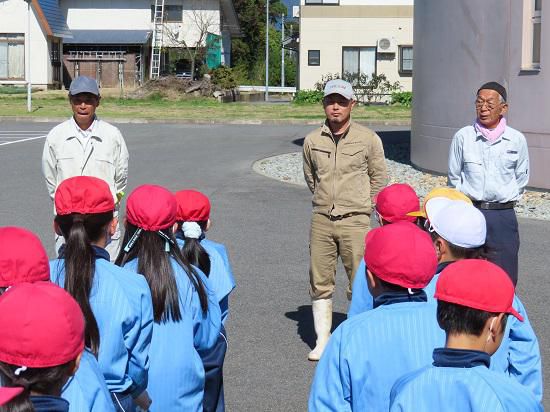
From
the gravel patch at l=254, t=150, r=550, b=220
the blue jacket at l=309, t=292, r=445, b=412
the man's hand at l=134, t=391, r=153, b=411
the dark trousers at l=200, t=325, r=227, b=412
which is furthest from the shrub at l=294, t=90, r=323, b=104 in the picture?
the blue jacket at l=309, t=292, r=445, b=412

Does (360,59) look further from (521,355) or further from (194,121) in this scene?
(521,355)

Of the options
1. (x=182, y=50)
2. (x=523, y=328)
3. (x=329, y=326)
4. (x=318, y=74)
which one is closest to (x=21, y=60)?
(x=182, y=50)

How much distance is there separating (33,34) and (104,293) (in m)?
50.8

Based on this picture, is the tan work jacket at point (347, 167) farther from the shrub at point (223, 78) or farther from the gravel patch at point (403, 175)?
the shrub at point (223, 78)

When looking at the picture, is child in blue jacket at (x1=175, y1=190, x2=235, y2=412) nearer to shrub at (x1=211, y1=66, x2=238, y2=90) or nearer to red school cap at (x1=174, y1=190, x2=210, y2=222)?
red school cap at (x1=174, y1=190, x2=210, y2=222)

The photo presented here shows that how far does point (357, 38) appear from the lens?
47.3 metres

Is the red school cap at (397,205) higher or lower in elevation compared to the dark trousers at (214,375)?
higher

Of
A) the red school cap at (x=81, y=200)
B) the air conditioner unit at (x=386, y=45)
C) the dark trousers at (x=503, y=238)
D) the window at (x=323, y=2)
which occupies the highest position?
the window at (x=323, y=2)

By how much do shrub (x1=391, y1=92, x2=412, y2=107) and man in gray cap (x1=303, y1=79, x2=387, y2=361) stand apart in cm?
3667

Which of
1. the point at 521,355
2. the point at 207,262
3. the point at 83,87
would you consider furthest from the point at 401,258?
the point at 83,87

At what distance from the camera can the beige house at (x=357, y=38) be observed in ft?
154

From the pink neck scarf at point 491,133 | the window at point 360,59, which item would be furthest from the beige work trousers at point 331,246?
the window at point 360,59

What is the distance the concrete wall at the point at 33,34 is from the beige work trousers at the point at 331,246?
46.8 m

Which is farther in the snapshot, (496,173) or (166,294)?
(496,173)
